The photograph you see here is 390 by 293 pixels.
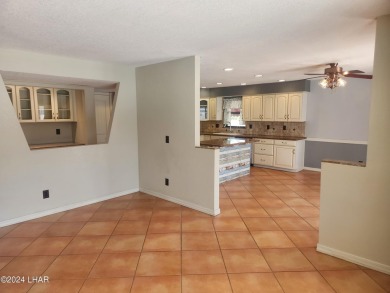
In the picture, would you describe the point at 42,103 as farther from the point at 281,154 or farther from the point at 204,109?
the point at 281,154

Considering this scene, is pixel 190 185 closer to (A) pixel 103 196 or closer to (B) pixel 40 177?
(A) pixel 103 196

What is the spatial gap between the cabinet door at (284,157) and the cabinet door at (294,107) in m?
0.80

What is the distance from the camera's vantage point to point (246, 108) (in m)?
7.35

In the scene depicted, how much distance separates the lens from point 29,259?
8.59 feet

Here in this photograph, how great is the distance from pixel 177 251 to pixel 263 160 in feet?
15.2

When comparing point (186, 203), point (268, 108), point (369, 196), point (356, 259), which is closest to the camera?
point (369, 196)

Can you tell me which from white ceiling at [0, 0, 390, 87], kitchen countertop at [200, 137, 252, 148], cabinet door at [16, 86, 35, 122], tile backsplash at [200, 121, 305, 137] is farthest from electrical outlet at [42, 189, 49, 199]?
tile backsplash at [200, 121, 305, 137]

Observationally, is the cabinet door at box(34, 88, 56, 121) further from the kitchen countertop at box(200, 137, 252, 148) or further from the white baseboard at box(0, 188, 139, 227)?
the kitchen countertop at box(200, 137, 252, 148)

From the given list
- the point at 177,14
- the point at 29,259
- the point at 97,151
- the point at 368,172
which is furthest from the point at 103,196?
the point at 368,172

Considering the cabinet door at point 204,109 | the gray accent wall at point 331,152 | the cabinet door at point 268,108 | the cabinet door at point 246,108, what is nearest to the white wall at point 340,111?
the gray accent wall at point 331,152

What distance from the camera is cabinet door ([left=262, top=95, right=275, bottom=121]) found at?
6.80 metres

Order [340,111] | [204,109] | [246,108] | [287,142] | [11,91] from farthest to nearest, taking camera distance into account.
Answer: [204,109], [246,108], [287,142], [340,111], [11,91]

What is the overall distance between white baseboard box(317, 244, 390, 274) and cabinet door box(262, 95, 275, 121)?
4.60 meters

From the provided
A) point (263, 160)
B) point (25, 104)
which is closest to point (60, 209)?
point (25, 104)
